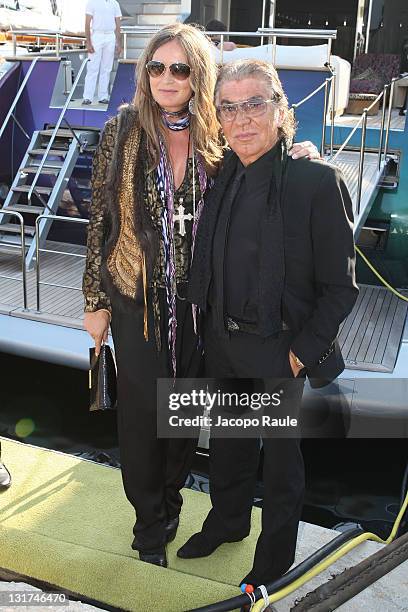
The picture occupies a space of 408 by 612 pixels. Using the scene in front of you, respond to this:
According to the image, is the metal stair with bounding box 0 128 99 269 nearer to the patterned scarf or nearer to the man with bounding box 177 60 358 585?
the patterned scarf

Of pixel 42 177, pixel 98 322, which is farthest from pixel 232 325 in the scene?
pixel 42 177

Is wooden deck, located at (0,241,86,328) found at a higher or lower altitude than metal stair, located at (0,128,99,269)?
lower

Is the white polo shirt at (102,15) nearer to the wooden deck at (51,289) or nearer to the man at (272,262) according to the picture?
the wooden deck at (51,289)

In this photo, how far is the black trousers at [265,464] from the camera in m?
2.27

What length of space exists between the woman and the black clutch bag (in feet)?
0.17

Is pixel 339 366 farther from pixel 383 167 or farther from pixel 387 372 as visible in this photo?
pixel 383 167

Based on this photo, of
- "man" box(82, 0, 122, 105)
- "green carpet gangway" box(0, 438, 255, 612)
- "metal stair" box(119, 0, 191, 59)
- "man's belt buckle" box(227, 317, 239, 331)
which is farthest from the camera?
"metal stair" box(119, 0, 191, 59)

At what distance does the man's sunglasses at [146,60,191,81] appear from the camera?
7.09ft

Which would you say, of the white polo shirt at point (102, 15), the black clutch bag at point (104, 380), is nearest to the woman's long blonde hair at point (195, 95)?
the black clutch bag at point (104, 380)

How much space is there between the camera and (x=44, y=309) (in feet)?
18.1

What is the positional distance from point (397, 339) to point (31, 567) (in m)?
3.26

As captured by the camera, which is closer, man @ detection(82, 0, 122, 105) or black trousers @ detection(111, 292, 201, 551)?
black trousers @ detection(111, 292, 201, 551)

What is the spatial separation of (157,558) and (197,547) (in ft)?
0.55

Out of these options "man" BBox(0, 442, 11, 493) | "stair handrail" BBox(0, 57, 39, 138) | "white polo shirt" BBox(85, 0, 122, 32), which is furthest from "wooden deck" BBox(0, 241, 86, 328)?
"white polo shirt" BBox(85, 0, 122, 32)
